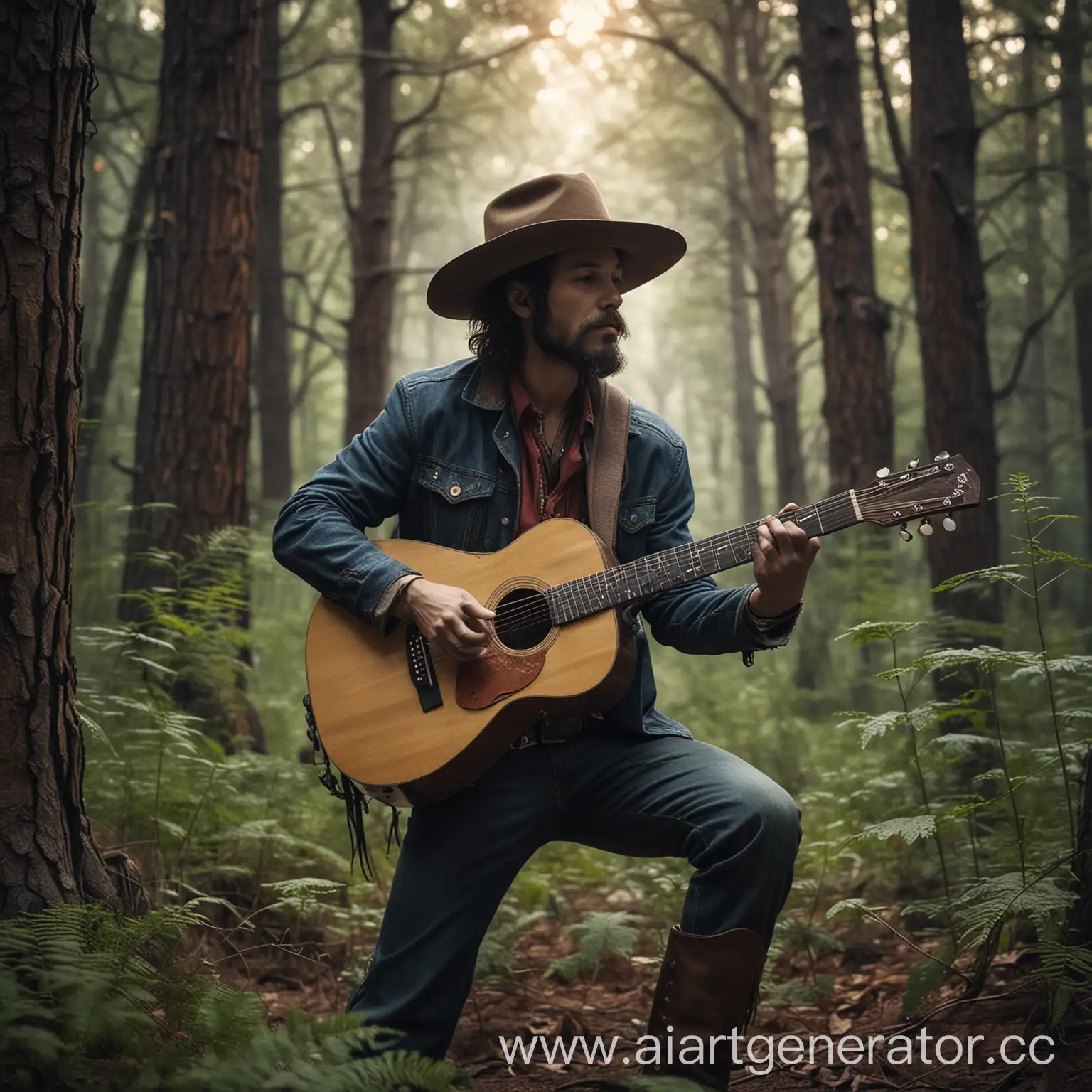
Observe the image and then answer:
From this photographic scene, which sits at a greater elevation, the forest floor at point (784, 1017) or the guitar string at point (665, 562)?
the guitar string at point (665, 562)

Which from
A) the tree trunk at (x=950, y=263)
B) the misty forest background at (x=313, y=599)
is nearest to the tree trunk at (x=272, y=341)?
the misty forest background at (x=313, y=599)

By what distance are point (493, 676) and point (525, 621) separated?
21cm

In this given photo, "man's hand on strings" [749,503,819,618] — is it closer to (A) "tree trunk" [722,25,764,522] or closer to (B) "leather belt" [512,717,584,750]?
(B) "leather belt" [512,717,584,750]

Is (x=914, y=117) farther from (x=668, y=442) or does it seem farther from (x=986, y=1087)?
(x=986, y=1087)

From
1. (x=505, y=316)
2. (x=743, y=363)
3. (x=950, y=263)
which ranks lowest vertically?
(x=505, y=316)

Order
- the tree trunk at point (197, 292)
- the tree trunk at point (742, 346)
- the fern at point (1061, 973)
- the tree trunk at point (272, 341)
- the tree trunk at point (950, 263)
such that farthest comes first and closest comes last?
the tree trunk at point (742, 346), the tree trunk at point (272, 341), the tree trunk at point (950, 263), the tree trunk at point (197, 292), the fern at point (1061, 973)

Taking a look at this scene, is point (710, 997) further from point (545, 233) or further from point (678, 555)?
point (545, 233)

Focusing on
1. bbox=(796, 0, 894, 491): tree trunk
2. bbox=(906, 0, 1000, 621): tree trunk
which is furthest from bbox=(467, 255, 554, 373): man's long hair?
bbox=(796, 0, 894, 491): tree trunk

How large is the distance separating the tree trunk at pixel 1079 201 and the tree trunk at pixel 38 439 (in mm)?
10420

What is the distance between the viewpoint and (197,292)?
678cm

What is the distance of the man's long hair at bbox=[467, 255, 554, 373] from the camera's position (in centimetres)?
406

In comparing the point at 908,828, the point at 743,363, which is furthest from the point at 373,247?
the point at 743,363

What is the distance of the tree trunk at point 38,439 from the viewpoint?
10.1 ft

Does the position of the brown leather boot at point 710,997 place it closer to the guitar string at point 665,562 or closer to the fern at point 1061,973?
the fern at point 1061,973
